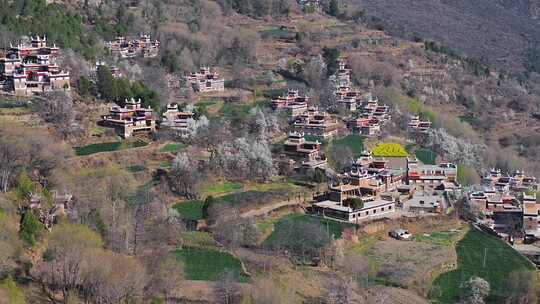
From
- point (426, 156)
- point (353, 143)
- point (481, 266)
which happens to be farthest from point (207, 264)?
point (426, 156)

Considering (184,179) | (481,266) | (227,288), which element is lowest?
(481,266)

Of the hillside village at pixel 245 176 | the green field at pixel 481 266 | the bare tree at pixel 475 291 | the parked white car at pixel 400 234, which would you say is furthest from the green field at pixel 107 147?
the bare tree at pixel 475 291

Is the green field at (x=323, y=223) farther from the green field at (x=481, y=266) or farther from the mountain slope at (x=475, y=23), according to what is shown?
the mountain slope at (x=475, y=23)

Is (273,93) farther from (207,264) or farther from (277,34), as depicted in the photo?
(207,264)

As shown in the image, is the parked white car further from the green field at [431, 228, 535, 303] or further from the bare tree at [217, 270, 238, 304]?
the bare tree at [217, 270, 238, 304]

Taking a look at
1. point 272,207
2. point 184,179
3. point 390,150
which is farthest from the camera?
point 390,150

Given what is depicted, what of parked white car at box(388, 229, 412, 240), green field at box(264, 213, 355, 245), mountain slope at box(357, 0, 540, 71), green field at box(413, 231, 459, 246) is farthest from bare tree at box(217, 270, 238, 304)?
mountain slope at box(357, 0, 540, 71)
